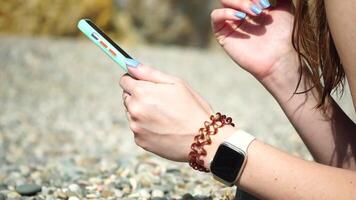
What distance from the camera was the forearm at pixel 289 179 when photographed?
117cm

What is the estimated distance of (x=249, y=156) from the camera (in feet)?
3.87

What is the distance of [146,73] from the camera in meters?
1.25

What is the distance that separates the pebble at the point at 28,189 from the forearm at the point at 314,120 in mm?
798

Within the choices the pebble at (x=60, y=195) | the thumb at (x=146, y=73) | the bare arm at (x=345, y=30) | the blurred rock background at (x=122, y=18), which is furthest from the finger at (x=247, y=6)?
the blurred rock background at (x=122, y=18)

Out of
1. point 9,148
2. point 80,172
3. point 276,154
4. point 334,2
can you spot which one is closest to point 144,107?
point 276,154

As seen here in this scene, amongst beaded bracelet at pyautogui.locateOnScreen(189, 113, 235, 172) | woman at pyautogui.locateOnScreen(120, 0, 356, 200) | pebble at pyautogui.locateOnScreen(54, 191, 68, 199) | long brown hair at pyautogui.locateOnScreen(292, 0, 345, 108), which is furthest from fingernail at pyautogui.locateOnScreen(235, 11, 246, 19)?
pebble at pyautogui.locateOnScreen(54, 191, 68, 199)

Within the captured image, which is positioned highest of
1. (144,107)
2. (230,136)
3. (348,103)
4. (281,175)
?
(144,107)

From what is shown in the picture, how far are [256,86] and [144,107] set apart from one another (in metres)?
5.66

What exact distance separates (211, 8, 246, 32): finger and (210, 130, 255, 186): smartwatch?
1.60ft

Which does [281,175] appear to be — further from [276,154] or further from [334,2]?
[334,2]

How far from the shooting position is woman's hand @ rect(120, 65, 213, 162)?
1197 millimetres

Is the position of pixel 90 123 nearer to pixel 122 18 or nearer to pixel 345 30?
pixel 345 30

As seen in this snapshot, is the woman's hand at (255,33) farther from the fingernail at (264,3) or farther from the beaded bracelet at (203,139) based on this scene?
the beaded bracelet at (203,139)

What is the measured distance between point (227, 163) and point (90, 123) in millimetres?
3462
